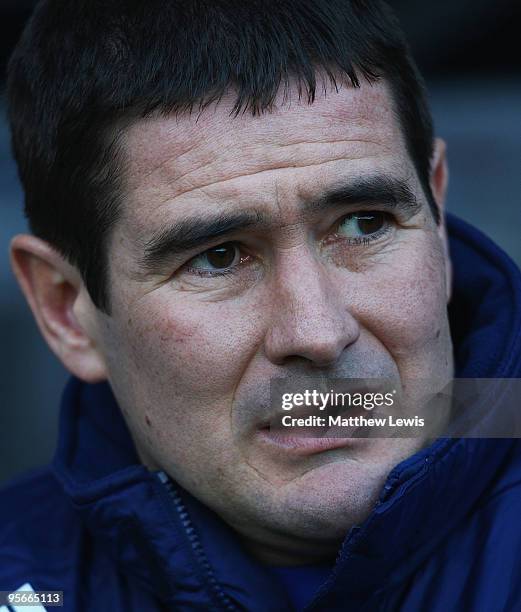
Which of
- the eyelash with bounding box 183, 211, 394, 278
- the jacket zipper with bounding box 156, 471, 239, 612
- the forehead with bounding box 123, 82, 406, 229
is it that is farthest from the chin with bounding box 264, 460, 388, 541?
the forehead with bounding box 123, 82, 406, 229

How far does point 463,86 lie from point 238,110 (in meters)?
2.44

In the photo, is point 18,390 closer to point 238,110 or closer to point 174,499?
point 174,499

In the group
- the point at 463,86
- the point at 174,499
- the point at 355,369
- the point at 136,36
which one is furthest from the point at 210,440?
the point at 463,86

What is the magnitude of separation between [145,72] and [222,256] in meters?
0.40

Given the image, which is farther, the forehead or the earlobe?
the earlobe

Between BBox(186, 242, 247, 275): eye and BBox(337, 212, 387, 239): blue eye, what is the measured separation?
215 mm

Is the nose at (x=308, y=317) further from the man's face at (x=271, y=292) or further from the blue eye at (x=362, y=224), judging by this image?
the blue eye at (x=362, y=224)

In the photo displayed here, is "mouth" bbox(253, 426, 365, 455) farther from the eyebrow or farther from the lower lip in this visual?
the eyebrow

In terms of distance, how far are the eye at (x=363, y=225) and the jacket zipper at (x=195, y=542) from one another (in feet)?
2.09

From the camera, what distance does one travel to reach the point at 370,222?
2.05m

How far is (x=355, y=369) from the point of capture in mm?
1893

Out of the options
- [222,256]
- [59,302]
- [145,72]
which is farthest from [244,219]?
[59,302]

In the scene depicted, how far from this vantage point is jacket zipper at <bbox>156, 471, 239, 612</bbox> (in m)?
1.99

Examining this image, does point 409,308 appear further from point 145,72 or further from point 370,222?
point 145,72
